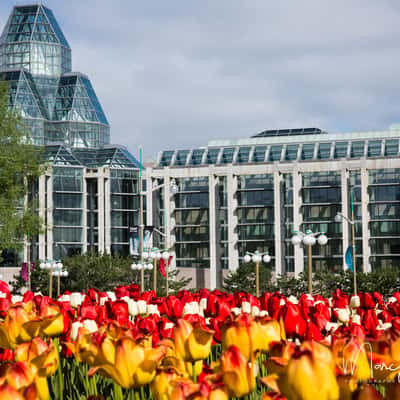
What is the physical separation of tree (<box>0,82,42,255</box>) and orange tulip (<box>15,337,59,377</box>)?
112 feet

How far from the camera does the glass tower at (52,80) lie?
120m

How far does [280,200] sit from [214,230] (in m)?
8.27

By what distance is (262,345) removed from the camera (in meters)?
4.73

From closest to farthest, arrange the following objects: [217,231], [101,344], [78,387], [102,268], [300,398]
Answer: [300,398] < [101,344] < [78,387] < [102,268] < [217,231]

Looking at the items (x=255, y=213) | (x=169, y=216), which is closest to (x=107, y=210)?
(x=169, y=216)

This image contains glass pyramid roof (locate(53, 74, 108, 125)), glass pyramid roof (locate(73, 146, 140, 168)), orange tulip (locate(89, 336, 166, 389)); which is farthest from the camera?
glass pyramid roof (locate(53, 74, 108, 125))

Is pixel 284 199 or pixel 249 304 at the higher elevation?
pixel 284 199

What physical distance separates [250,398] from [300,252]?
90.6m

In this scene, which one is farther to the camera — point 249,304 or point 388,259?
point 388,259

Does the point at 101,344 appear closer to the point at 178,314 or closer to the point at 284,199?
the point at 178,314

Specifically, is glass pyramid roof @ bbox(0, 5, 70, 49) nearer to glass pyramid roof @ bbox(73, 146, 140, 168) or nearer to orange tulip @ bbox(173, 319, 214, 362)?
glass pyramid roof @ bbox(73, 146, 140, 168)

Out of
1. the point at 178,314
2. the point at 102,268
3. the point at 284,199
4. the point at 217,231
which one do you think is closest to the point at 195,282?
the point at 217,231

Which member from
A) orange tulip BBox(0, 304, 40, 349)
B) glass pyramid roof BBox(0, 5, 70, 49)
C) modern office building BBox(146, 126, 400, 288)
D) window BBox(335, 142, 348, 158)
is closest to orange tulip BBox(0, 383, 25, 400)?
orange tulip BBox(0, 304, 40, 349)

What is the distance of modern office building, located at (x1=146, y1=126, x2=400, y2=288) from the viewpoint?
95125 mm
